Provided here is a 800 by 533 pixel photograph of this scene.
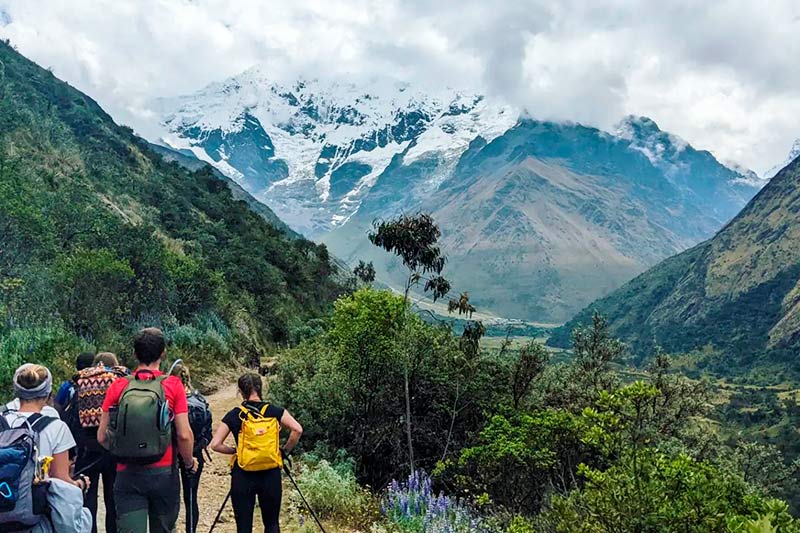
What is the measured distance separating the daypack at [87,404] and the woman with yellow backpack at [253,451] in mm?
1151

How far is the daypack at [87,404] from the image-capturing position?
528 cm


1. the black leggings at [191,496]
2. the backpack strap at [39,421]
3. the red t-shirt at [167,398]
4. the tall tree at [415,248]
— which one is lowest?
the black leggings at [191,496]

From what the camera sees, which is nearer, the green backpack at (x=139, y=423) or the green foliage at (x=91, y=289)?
the green backpack at (x=139, y=423)

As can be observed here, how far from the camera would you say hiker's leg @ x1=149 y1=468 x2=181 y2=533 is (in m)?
4.48

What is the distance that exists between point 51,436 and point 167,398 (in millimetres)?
855

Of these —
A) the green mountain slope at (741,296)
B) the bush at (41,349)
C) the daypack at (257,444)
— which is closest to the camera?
the daypack at (257,444)

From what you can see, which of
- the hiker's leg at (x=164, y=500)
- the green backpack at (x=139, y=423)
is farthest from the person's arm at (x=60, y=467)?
the hiker's leg at (x=164, y=500)

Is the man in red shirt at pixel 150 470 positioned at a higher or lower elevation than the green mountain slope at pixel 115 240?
lower

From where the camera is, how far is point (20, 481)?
3432 millimetres

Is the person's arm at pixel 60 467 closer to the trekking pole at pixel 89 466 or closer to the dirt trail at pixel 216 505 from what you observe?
the trekking pole at pixel 89 466

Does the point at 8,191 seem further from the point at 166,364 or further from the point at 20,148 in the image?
the point at 20,148

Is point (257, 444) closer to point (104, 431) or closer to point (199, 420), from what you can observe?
point (199, 420)

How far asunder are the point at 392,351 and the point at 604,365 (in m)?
12.1

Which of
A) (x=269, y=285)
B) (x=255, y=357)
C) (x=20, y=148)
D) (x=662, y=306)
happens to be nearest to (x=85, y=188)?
(x=20, y=148)
